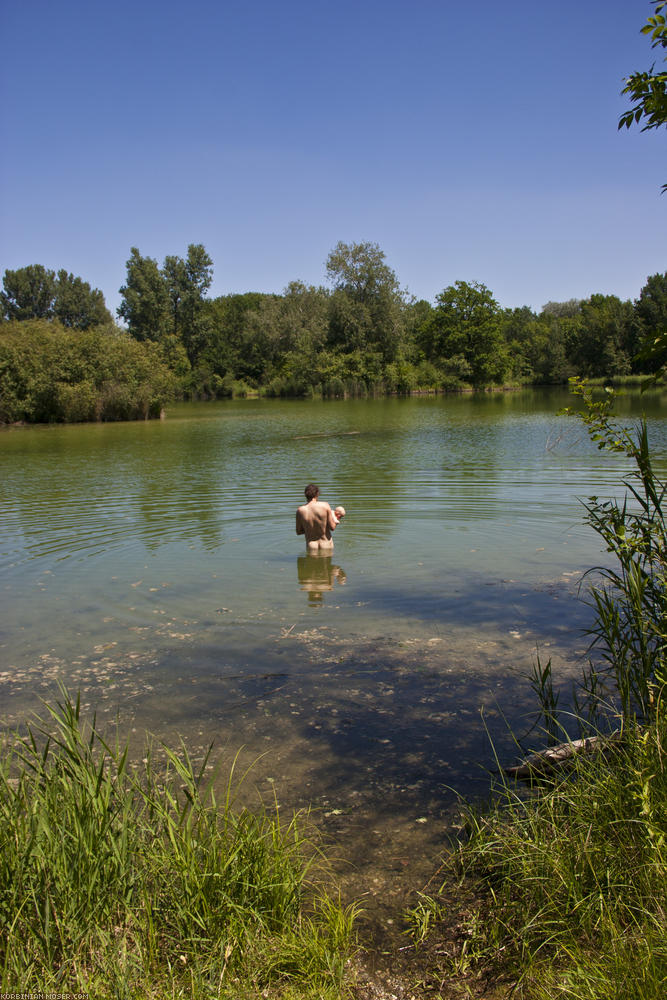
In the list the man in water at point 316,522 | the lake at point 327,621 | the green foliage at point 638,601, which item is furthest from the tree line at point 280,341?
the green foliage at point 638,601

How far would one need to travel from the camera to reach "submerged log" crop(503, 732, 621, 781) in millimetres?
4194

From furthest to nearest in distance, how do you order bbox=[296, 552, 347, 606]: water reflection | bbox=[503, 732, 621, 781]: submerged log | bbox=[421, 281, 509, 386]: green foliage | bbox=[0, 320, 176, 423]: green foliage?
bbox=[421, 281, 509, 386]: green foliage < bbox=[0, 320, 176, 423]: green foliage < bbox=[296, 552, 347, 606]: water reflection < bbox=[503, 732, 621, 781]: submerged log

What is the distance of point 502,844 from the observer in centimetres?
375

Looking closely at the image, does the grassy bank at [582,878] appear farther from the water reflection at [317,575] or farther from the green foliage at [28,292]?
the green foliage at [28,292]

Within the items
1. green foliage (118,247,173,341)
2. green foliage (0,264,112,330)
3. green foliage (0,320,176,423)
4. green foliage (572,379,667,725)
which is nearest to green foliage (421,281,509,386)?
green foliage (118,247,173,341)

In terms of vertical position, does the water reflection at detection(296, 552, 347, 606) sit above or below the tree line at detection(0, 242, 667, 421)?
below

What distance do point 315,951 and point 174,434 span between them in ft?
127

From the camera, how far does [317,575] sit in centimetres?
1116

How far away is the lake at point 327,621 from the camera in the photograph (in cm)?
509

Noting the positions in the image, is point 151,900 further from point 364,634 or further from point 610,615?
point 364,634

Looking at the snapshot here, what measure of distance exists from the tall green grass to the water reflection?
625 cm

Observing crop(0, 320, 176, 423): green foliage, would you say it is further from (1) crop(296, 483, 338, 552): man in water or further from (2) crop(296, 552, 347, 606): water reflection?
(2) crop(296, 552, 347, 606): water reflection

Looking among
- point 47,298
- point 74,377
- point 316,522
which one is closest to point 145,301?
point 47,298

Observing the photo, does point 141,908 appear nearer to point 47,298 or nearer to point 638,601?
point 638,601
